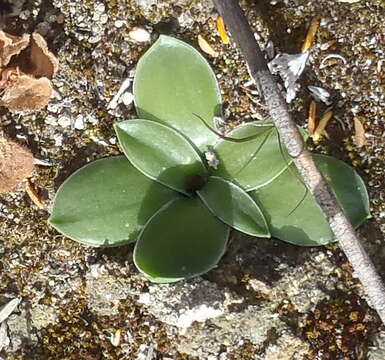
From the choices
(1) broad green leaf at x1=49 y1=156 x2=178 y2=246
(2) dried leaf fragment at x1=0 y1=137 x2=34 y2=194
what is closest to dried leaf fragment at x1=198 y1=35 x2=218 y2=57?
(1) broad green leaf at x1=49 y1=156 x2=178 y2=246

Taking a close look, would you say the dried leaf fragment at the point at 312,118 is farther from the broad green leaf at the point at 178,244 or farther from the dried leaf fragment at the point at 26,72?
the dried leaf fragment at the point at 26,72

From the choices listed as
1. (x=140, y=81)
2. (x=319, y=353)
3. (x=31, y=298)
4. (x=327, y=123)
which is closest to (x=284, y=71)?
(x=327, y=123)

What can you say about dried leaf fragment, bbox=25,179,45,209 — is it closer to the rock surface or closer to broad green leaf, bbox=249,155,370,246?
the rock surface

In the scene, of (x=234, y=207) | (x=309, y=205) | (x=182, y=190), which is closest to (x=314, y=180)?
(x=309, y=205)

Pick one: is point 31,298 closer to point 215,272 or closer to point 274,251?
point 215,272

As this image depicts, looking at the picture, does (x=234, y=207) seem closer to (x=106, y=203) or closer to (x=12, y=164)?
(x=106, y=203)

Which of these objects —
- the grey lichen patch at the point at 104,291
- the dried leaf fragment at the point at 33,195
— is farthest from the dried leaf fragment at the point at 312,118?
the dried leaf fragment at the point at 33,195
